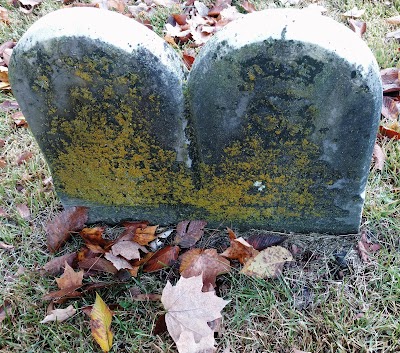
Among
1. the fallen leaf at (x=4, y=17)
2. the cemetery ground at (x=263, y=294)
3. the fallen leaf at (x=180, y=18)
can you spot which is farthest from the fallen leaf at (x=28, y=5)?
the cemetery ground at (x=263, y=294)

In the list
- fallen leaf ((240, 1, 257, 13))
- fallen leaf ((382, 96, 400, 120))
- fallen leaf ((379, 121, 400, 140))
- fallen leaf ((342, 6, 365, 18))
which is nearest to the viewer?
fallen leaf ((379, 121, 400, 140))

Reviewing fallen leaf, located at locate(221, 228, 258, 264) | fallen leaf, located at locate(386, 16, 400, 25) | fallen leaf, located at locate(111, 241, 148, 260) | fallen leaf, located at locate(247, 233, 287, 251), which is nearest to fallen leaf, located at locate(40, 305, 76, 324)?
fallen leaf, located at locate(111, 241, 148, 260)

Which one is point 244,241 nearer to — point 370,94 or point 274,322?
point 274,322

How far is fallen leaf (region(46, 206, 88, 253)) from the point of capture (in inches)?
77.9

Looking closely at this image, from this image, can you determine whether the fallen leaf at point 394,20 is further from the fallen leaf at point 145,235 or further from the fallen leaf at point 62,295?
the fallen leaf at point 62,295

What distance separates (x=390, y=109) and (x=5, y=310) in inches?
83.8

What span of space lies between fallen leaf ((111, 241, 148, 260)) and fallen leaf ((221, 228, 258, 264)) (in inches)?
14.3

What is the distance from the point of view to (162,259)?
74.0 inches

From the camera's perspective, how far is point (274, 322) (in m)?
1.69

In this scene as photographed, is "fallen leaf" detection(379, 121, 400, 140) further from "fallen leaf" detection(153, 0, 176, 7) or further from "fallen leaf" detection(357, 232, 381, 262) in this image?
"fallen leaf" detection(153, 0, 176, 7)

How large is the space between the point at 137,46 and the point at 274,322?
1120 mm

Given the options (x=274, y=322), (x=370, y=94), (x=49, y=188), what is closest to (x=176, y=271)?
(x=274, y=322)

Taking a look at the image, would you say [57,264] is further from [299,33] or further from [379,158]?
[379,158]

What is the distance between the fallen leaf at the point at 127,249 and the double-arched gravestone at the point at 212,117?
0.16m
